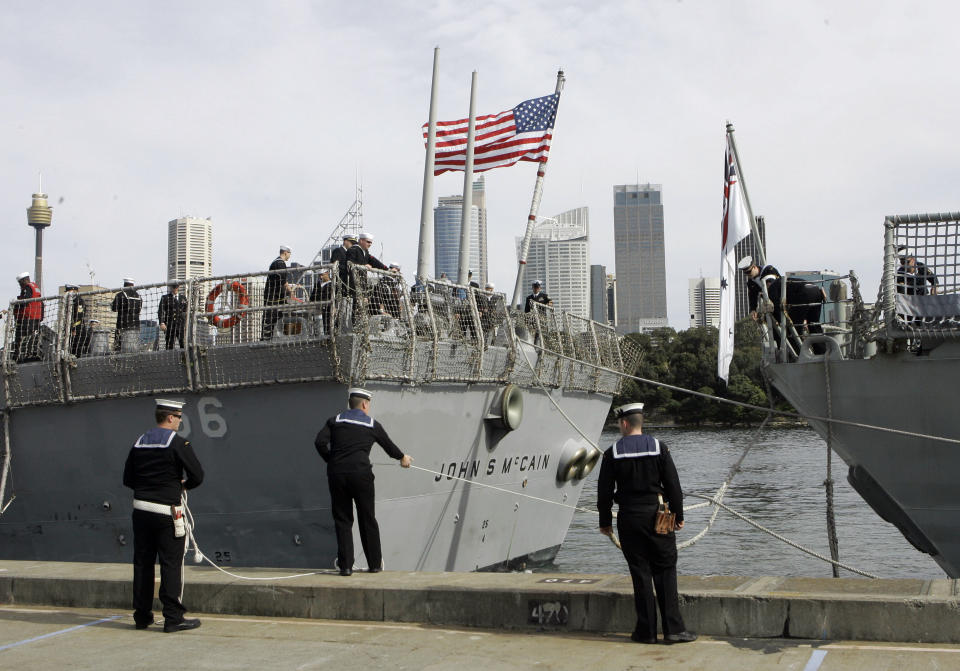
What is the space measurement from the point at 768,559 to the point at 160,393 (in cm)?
1335

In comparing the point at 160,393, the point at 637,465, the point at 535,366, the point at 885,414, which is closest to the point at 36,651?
the point at 637,465

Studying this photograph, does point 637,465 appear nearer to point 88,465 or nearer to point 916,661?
point 916,661

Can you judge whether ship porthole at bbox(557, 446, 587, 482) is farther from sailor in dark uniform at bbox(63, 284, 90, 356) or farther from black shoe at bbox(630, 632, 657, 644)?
black shoe at bbox(630, 632, 657, 644)

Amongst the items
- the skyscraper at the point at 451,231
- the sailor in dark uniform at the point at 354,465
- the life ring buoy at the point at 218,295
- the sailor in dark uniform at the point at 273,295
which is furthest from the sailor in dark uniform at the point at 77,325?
the skyscraper at the point at 451,231

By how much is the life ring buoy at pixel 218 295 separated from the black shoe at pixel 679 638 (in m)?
7.48

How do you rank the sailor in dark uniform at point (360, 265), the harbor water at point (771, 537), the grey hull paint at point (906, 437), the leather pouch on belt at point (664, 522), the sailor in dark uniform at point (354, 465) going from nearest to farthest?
the leather pouch on belt at point (664, 522), the sailor in dark uniform at point (354, 465), the grey hull paint at point (906, 437), the sailor in dark uniform at point (360, 265), the harbor water at point (771, 537)

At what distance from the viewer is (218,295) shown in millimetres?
12625

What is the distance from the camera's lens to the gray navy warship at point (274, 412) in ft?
38.4

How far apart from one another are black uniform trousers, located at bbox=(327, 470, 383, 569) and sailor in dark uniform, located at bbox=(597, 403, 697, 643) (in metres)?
2.99

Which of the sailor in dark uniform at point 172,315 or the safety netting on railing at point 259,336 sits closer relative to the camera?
the safety netting on railing at point 259,336

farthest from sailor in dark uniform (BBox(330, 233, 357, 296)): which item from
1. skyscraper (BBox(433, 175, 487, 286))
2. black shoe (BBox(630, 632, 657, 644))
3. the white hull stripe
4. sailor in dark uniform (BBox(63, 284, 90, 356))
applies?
skyscraper (BBox(433, 175, 487, 286))

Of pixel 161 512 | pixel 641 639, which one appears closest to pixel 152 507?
pixel 161 512

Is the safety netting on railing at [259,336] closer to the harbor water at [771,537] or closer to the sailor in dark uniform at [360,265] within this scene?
the sailor in dark uniform at [360,265]

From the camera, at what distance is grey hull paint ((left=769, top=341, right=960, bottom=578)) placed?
395 inches
